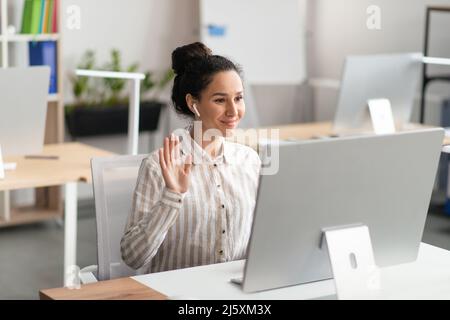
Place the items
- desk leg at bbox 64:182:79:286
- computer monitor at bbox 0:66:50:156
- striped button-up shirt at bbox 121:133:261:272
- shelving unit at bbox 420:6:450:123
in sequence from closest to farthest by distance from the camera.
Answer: striped button-up shirt at bbox 121:133:261:272 → computer monitor at bbox 0:66:50:156 → desk leg at bbox 64:182:79:286 → shelving unit at bbox 420:6:450:123

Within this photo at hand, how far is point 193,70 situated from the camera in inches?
95.3

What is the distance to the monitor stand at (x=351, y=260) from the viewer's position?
1.82 metres

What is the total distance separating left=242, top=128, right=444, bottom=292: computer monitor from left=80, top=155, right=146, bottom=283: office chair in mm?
720

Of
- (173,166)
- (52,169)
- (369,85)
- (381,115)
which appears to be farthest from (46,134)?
(173,166)

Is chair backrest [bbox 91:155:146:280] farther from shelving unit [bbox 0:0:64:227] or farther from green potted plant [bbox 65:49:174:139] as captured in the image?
green potted plant [bbox 65:49:174:139]

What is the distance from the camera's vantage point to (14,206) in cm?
534

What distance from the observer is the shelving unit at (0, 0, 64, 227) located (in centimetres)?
493

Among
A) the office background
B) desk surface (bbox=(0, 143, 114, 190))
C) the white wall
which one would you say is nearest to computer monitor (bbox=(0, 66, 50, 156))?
desk surface (bbox=(0, 143, 114, 190))

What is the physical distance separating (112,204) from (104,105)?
3308 mm

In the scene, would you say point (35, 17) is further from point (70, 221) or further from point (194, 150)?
point (194, 150)

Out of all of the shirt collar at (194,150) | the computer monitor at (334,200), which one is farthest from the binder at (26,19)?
the computer monitor at (334,200)

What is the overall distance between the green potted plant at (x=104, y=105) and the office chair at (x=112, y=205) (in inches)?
122

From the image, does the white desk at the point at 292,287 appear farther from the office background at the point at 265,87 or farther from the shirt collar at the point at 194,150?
the office background at the point at 265,87
